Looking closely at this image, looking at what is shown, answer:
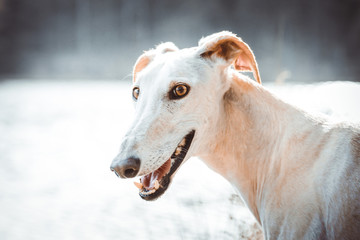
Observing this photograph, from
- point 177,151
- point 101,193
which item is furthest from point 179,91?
point 101,193

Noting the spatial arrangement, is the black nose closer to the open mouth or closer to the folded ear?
the open mouth

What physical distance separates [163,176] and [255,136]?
0.62 metres

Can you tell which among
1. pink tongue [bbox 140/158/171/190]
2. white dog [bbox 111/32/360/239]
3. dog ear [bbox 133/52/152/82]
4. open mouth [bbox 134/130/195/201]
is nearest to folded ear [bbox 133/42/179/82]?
dog ear [bbox 133/52/152/82]

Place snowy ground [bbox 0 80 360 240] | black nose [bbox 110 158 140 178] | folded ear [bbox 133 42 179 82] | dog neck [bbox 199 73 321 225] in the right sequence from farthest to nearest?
snowy ground [bbox 0 80 360 240], folded ear [bbox 133 42 179 82], dog neck [bbox 199 73 321 225], black nose [bbox 110 158 140 178]

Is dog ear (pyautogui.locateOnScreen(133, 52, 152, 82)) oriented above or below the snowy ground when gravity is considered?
above

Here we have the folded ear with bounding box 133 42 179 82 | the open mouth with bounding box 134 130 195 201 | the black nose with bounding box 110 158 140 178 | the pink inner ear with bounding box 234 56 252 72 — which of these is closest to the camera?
the black nose with bounding box 110 158 140 178

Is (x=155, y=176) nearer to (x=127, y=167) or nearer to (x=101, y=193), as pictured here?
(x=127, y=167)

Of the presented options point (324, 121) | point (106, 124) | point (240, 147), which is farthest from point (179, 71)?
point (106, 124)

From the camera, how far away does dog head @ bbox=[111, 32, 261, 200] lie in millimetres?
1602

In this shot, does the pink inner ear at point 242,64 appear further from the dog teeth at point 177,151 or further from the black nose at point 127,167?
the black nose at point 127,167

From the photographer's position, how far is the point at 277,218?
170 centimetres

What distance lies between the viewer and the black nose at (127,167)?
4.94ft

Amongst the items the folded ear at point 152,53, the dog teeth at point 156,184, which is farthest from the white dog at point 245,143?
the folded ear at point 152,53

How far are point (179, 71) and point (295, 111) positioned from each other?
0.78 meters
